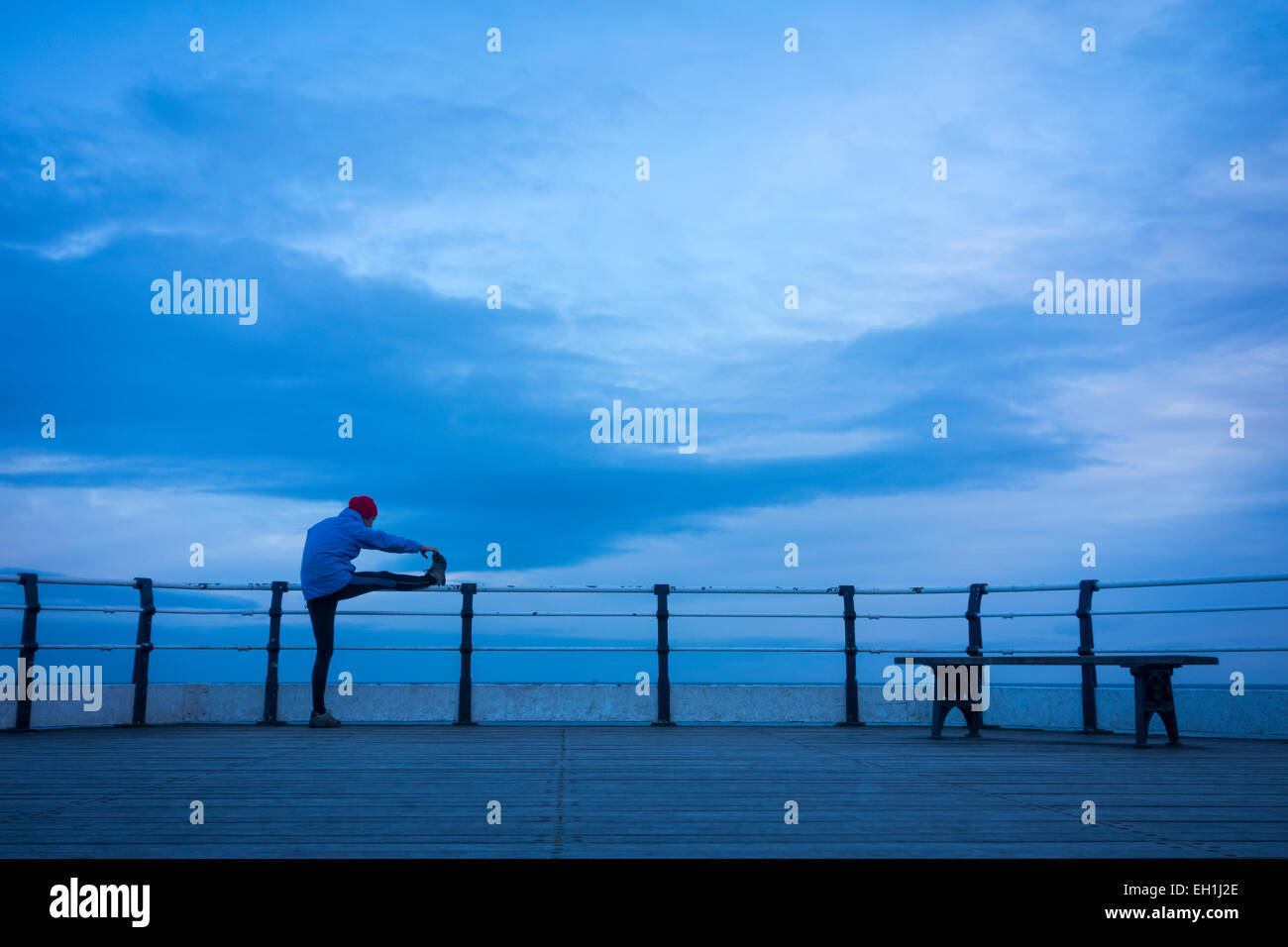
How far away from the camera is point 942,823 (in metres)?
4.00

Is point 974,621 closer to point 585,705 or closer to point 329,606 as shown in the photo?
point 585,705

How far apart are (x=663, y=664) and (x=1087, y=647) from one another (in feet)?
13.5

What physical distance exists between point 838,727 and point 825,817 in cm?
661

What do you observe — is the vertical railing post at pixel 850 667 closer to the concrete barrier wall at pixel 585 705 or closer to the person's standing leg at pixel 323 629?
the concrete barrier wall at pixel 585 705

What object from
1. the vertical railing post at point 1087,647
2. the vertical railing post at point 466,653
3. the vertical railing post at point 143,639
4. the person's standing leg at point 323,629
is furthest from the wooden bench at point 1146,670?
the vertical railing post at point 143,639

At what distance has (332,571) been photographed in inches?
361

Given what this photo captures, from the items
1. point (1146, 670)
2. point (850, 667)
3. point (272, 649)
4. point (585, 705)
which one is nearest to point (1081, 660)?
point (1146, 670)

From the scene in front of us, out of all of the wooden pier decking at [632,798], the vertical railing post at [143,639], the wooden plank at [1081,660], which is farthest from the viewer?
the vertical railing post at [143,639]

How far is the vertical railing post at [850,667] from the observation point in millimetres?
10633

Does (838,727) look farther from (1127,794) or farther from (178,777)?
(178,777)

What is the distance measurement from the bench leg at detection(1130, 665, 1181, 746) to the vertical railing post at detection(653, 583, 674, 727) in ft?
14.3

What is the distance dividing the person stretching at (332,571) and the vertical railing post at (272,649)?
1.11 meters
